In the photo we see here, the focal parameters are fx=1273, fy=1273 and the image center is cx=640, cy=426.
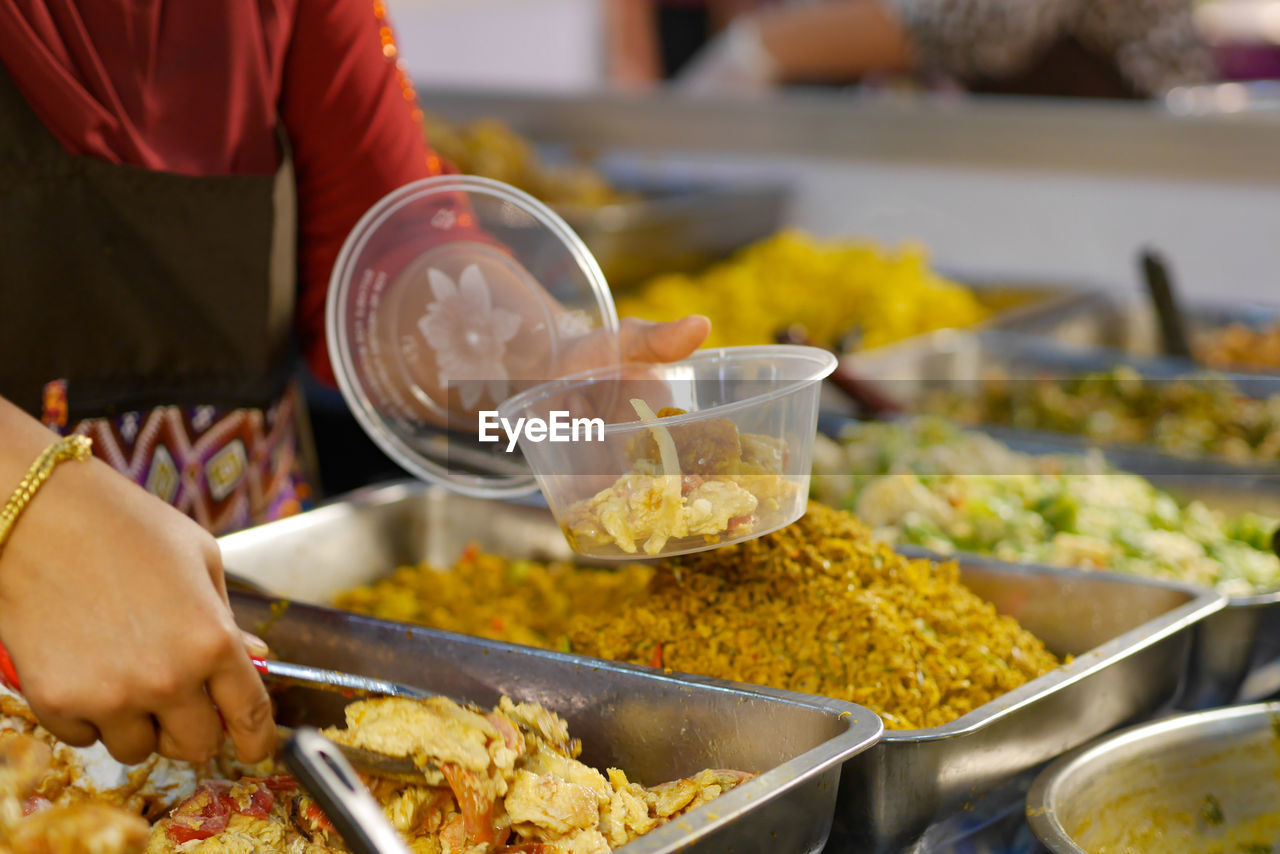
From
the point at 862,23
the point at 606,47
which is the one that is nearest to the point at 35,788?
the point at 862,23

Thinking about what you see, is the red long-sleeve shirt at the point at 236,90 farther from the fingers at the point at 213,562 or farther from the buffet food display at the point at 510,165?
the buffet food display at the point at 510,165

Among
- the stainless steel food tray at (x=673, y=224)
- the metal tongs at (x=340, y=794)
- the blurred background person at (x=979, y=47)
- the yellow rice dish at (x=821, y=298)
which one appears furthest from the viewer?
the blurred background person at (x=979, y=47)

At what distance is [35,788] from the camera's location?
993 millimetres

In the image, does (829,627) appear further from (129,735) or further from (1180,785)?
(129,735)

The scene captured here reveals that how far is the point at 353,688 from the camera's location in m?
1.04

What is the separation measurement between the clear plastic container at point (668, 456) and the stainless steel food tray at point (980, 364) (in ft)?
4.25

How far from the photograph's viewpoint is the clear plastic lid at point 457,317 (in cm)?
127

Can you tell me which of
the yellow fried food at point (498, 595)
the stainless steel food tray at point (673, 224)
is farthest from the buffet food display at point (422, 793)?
the stainless steel food tray at point (673, 224)

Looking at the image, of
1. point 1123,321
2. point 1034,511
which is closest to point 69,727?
point 1034,511

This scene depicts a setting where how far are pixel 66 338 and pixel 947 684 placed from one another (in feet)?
3.25

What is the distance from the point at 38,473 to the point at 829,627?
0.68 meters

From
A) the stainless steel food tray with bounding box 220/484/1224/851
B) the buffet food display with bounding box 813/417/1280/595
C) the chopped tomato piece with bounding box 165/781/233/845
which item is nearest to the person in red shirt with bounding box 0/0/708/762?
the stainless steel food tray with bounding box 220/484/1224/851

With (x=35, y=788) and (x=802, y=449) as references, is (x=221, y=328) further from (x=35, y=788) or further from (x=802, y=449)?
(x=802, y=449)

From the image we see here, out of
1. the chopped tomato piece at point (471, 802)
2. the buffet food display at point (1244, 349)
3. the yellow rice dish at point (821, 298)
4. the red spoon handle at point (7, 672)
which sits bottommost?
the buffet food display at point (1244, 349)
